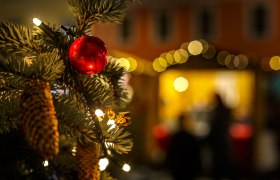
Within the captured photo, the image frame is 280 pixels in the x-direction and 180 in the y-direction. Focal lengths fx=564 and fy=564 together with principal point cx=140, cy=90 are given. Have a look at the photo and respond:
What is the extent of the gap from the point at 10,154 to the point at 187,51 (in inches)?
446

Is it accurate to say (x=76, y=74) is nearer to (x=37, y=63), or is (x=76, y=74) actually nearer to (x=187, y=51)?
(x=37, y=63)

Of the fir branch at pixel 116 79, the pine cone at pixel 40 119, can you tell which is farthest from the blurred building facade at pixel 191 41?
the pine cone at pixel 40 119

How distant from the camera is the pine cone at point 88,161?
1284 millimetres

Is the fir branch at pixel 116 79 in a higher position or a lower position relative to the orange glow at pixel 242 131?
higher

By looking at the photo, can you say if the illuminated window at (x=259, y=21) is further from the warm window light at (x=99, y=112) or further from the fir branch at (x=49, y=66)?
the fir branch at (x=49, y=66)

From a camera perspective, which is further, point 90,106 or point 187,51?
point 187,51

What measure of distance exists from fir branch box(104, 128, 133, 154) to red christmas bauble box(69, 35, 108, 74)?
0.16 m

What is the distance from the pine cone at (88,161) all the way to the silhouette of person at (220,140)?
8787 mm

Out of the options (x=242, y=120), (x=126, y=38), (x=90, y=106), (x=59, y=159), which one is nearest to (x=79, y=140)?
(x=90, y=106)

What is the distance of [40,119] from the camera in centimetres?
105

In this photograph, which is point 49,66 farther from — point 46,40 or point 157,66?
point 157,66

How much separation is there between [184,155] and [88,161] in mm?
6753

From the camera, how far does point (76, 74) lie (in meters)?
1.33

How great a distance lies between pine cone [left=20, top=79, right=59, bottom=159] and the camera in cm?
101
